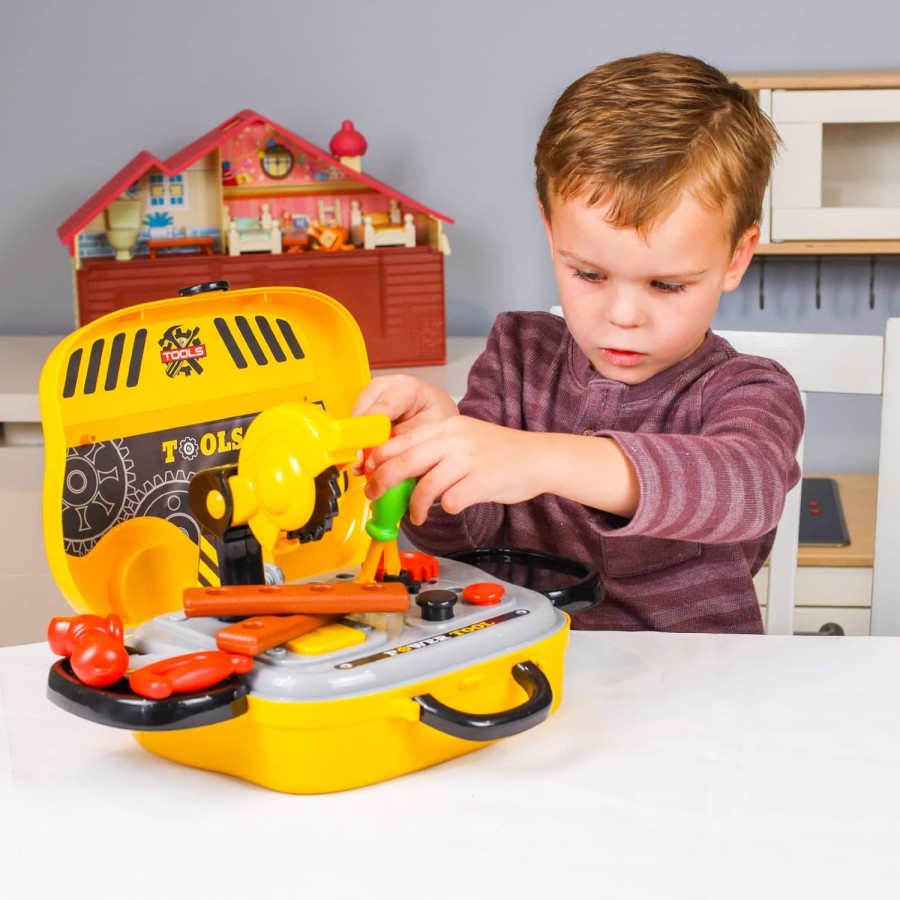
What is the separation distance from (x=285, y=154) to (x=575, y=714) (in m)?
1.19

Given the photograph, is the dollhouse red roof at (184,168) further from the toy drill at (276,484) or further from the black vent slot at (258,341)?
the toy drill at (276,484)

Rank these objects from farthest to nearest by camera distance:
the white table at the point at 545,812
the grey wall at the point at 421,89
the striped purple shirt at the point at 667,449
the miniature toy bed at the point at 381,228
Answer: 1. the grey wall at the point at 421,89
2. the miniature toy bed at the point at 381,228
3. the striped purple shirt at the point at 667,449
4. the white table at the point at 545,812

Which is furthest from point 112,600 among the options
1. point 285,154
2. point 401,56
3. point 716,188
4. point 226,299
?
point 401,56

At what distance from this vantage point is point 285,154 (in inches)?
65.9

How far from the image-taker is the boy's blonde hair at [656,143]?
78 cm

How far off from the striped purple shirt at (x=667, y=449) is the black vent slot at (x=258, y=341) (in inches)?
6.5

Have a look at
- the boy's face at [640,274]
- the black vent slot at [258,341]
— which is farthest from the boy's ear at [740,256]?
the black vent slot at [258,341]

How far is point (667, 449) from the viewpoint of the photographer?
71cm

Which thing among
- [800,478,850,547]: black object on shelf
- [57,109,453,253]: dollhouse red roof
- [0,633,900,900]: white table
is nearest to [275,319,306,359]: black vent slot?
[0,633,900,900]: white table

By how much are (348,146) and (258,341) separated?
33.5 inches

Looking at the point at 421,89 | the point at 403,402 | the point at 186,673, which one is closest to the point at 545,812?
the point at 186,673

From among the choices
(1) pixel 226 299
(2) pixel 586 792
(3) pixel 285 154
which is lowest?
(2) pixel 586 792

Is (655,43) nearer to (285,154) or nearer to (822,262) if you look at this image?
(822,262)

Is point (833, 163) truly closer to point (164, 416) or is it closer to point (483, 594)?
point (164, 416)
